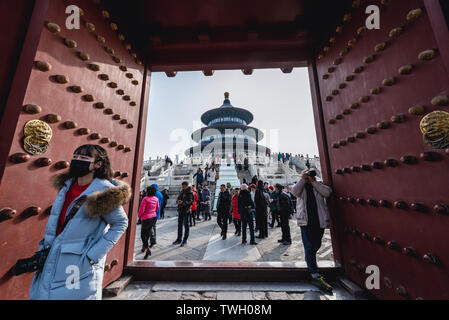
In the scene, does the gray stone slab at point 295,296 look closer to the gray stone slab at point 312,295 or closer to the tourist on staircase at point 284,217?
the gray stone slab at point 312,295

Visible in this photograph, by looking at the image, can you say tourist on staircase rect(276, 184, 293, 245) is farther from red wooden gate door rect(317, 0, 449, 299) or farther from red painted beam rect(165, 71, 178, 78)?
red painted beam rect(165, 71, 178, 78)

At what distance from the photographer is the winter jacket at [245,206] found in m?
4.73

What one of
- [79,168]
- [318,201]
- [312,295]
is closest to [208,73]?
[79,168]

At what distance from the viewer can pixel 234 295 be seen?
Result: 1999 mm

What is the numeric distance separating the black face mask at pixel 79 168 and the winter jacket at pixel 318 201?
8.37 ft

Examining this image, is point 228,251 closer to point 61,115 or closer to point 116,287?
point 116,287

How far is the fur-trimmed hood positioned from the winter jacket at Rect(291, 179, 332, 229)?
7.49 feet

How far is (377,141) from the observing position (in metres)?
1.80

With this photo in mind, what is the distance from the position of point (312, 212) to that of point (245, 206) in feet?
7.90

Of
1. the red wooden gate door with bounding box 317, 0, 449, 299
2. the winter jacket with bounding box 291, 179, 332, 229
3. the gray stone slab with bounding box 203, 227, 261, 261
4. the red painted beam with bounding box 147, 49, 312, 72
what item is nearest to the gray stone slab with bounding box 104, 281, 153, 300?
the gray stone slab with bounding box 203, 227, 261, 261

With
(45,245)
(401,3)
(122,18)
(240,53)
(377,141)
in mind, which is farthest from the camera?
(240,53)

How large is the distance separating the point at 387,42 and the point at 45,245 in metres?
3.28
